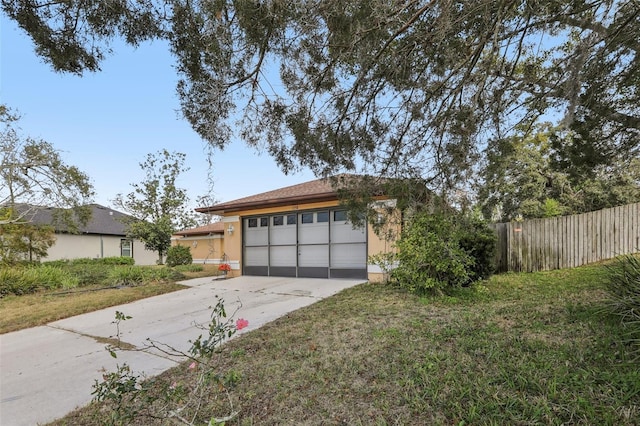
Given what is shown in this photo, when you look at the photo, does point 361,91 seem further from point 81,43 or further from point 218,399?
point 218,399

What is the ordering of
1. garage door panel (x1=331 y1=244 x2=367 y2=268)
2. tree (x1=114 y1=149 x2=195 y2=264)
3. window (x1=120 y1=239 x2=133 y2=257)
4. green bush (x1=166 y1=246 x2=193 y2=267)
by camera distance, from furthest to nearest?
1. window (x1=120 y1=239 x2=133 y2=257)
2. tree (x1=114 y1=149 x2=195 y2=264)
3. green bush (x1=166 y1=246 x2=193 y2=267)
4. garage door panel (x1=331 y1=244 x2=367 y2=268)

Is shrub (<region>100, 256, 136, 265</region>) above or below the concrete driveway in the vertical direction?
below

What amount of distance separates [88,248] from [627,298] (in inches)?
1038

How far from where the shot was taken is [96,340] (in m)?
5.38

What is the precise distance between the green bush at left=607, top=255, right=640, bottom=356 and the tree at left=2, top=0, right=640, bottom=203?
6.34 feet

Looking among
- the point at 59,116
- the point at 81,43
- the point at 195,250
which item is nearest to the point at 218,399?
the point at 81,43

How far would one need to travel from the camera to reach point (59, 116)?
334 inches

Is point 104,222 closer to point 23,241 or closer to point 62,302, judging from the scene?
point 23,241

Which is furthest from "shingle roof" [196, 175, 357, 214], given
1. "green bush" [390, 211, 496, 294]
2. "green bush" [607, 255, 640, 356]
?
"green bush" [607, 255, 640, 356]

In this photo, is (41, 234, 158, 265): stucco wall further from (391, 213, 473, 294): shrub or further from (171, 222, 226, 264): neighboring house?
(391, 213, 473, 294): shrub

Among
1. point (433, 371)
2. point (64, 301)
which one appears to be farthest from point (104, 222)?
point (433, 371)

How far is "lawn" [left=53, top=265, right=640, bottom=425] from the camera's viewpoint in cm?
249

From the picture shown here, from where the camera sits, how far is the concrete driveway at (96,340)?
139 inches

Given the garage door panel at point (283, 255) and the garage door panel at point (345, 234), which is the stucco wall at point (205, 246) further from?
the garage door panel at point (345, 234)
